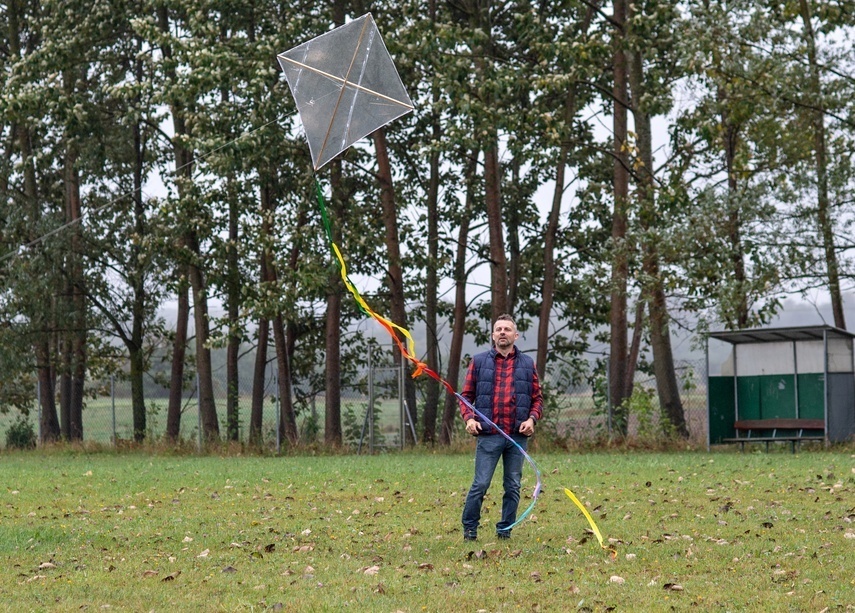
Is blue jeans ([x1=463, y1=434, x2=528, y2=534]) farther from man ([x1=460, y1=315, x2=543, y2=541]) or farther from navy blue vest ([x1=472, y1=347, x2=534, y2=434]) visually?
navy blue vest ([x1=472, y1=347, x2=534, y2=434])

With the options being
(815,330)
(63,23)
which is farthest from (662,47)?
(63,23)

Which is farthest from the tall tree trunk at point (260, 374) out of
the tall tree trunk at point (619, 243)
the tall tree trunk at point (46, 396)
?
the tall tree trunk at point (619, 243)

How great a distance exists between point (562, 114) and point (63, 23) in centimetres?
1203

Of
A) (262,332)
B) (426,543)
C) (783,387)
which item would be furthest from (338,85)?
(262,332)

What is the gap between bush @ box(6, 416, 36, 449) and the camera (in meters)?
33.5

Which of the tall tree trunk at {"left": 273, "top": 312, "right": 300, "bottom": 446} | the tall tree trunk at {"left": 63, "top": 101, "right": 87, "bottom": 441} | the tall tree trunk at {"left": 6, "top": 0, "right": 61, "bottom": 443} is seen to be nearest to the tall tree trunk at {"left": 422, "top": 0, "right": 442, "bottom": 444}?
the tall tree trunk at {"left": 273, "top": 312, "right": 300, "bottom": 446}

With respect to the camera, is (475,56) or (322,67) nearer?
(322,67)

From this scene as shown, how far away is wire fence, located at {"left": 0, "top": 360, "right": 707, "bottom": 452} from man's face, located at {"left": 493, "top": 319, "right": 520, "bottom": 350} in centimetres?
1357

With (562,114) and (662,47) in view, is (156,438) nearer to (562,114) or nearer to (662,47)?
(562,114)

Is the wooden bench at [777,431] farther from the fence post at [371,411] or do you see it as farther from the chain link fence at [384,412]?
the fence post at [371,411]

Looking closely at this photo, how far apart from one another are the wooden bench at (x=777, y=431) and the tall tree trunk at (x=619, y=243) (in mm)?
2610

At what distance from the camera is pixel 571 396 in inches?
995

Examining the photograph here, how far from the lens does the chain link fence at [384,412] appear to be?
2419 centimetres

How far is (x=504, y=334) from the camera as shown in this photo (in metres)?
10.2
